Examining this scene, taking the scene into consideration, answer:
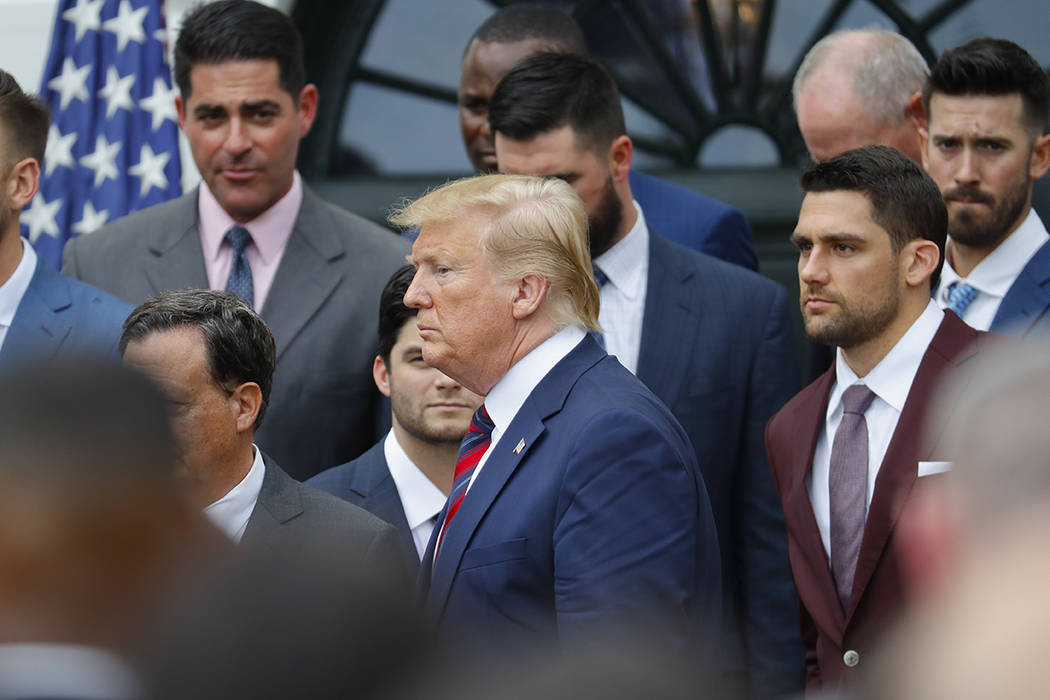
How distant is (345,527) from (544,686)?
6.78 ft

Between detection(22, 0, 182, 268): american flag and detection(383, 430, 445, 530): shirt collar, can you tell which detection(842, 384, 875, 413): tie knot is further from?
detection(22, 0, 182, 268): american flag

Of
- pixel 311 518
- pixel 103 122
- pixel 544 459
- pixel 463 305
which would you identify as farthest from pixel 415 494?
pixel 103 122

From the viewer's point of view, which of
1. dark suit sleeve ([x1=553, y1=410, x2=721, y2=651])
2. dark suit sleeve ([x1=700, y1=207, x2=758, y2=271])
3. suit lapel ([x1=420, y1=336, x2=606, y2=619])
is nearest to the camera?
dark suit sleeve ([x1=553, y1=410, x2=721, y2=651])

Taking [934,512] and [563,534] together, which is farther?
[563,534]

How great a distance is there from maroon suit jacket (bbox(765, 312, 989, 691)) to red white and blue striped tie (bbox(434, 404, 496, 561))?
2.76 ft

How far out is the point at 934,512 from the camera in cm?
132

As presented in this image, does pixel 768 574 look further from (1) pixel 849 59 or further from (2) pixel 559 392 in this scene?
(1) pixel 849 59

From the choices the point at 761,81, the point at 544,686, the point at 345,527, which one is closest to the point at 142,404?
the point at 544,686

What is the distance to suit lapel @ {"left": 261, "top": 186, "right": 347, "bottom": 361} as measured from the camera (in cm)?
415

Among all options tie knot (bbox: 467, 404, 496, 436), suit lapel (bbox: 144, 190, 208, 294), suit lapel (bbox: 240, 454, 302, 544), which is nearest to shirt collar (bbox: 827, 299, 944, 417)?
tie knot (bbox: 467, 404, 496, 436)

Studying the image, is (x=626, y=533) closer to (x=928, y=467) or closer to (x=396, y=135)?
(x=928, y=467)

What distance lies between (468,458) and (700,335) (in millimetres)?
1082

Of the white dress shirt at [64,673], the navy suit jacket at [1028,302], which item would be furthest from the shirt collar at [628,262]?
the white dress shirt at [64,673]

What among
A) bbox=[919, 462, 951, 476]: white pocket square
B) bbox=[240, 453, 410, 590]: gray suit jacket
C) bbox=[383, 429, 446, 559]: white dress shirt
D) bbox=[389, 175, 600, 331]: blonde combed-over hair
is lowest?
bbox=[383, 429, 446, 559]: white dress shirt
